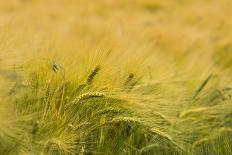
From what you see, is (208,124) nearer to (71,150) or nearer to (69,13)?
(71,150)

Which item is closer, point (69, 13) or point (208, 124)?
point (208, 124)

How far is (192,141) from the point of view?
5.50 feet

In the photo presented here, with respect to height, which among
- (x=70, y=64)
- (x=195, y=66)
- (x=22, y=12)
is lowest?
(x=70, y=64)

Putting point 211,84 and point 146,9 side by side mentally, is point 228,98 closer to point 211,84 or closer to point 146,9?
point 211,84

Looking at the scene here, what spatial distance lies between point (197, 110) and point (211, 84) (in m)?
0.24

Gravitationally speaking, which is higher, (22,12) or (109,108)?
(22,12)

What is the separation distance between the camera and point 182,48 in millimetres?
3910

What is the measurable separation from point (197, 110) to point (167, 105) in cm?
12

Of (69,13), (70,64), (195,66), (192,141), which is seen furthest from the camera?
(69,13)

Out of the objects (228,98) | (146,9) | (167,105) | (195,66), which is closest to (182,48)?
(195,66)

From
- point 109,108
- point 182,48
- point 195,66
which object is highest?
point 182,48

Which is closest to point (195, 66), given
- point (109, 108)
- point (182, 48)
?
point (109, 108)

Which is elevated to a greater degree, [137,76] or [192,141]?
[137,76]

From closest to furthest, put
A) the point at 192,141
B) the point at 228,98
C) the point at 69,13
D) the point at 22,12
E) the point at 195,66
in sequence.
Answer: the point at 192,141, the point at 228,98, the point at 195,66, the point at 22,12, the point at 69,13
